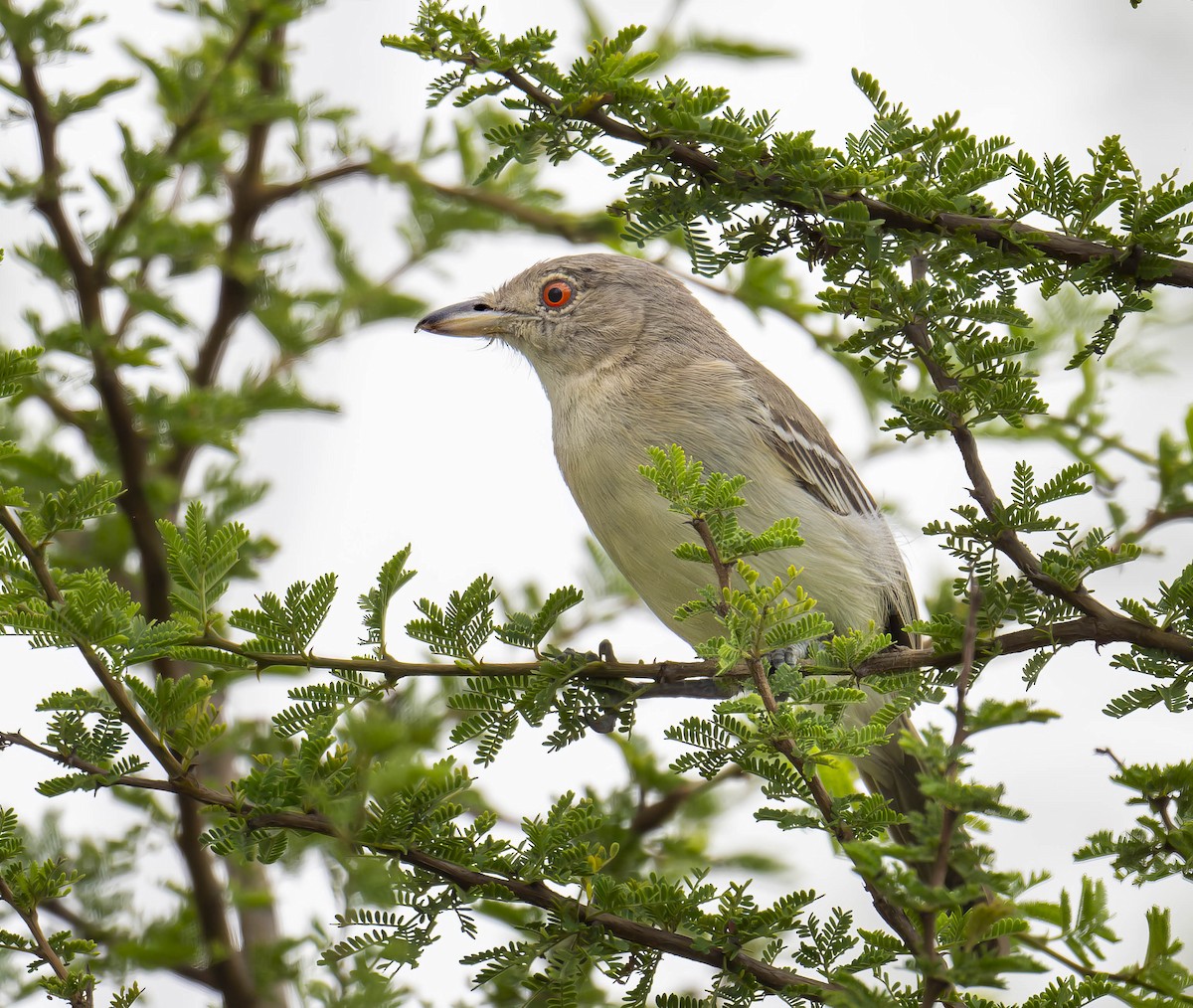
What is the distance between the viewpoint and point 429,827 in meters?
3.31

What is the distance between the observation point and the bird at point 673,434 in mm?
5301

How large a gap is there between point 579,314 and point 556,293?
19 cm

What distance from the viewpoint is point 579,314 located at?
6.47m

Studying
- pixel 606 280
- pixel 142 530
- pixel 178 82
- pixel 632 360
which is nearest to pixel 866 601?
pixel 632 360

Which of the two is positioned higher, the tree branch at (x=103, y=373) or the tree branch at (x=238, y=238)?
the tree branch at (x=238, y=238)

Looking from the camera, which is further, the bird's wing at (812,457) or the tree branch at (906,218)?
the bird's wing at (812,457)

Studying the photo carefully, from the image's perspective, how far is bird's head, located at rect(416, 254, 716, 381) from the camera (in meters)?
6.28

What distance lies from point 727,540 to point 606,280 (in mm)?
3850

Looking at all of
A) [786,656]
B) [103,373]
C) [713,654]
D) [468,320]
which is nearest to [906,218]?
[713,654]

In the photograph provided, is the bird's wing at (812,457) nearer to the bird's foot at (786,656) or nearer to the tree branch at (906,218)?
the bird's foot at (786,656)

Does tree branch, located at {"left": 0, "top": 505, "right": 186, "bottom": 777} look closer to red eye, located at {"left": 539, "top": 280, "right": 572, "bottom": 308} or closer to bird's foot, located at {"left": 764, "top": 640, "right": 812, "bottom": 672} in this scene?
bird's foot, located at {"left": 764, "top": 640, "right": 812, "bottom": 672}

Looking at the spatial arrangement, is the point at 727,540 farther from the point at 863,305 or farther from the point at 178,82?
the point at 178,82

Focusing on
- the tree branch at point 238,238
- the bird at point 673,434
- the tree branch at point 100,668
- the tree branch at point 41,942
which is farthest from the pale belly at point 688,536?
the tree branch at point 41,942

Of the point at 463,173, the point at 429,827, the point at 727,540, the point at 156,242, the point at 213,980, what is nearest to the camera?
the point at 727,540
